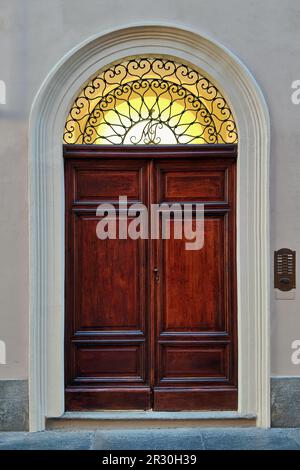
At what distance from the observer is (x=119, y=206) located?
6770 mm

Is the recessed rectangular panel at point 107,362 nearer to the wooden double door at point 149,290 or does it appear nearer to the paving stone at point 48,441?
the wooden double door at point 149,290

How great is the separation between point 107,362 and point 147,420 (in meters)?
0.72

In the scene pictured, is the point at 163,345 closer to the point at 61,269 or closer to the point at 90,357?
the point at 90,357

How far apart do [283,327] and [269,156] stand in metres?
1.74

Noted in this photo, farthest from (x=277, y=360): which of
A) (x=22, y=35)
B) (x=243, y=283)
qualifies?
(x=22, y=35)

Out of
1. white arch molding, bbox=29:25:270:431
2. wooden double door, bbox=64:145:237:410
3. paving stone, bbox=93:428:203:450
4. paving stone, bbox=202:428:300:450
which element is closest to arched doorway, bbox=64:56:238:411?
wooden double door, bbox=64:145:237:410

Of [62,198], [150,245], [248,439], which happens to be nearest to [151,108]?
[62,198]

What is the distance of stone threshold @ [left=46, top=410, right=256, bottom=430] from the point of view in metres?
6.55

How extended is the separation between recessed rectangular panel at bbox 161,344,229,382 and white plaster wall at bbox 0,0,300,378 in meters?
0.56

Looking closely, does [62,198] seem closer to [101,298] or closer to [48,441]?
[101,298]

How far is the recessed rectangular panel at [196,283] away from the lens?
266 inches

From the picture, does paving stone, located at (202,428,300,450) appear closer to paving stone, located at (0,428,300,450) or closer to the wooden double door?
paving stone, located at (0,428,300,450)

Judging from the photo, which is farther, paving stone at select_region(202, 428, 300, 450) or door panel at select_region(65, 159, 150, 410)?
door panel at select_region(65, 159, 150, 410)
